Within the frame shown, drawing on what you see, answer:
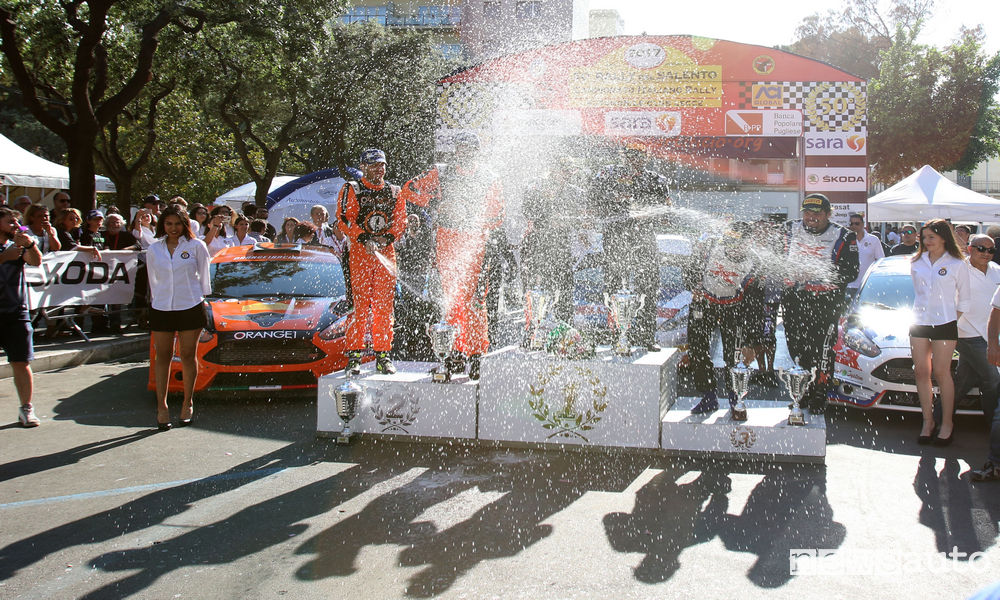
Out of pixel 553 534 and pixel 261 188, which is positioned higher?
pixel 261 188

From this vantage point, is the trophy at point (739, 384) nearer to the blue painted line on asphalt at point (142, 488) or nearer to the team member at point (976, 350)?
the team member at point (976, 350)

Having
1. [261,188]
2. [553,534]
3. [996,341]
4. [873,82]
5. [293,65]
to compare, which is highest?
[873,82]

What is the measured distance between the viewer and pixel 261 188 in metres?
25.5

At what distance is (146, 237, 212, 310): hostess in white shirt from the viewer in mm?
6891

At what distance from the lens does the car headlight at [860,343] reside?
288 inches

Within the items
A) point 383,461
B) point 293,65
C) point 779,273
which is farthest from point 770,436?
point 293,65

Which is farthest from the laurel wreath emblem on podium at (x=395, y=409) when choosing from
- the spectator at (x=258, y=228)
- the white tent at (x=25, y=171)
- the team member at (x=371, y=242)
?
the white tent at (x=25, y=171)

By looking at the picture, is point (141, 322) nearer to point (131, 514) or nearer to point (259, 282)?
point (259, 282)

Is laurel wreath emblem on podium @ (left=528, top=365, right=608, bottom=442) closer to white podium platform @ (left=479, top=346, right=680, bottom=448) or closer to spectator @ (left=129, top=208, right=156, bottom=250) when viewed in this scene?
white podium platform @ (left=479, top=346, right=680, bottom=448)

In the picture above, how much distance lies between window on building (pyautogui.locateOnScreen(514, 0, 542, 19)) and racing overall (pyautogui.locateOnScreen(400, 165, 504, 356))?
38592 mm

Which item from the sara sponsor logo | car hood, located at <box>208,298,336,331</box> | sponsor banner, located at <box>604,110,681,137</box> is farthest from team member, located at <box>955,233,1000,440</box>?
sponsor banner, located at <box>604,110,681,137</box>

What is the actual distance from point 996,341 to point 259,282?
664 cm

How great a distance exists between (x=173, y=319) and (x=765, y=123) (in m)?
9.30

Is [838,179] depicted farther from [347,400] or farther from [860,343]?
[347,400]
